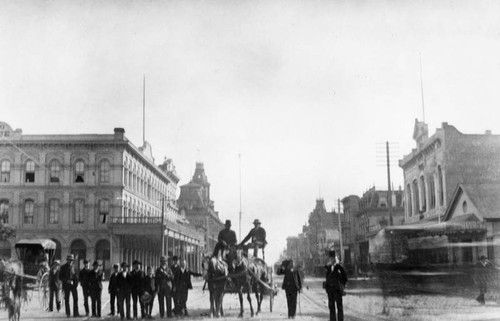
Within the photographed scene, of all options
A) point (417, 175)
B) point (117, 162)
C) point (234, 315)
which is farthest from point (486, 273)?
point (117, 162)

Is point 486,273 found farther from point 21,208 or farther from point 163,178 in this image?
point 163,178

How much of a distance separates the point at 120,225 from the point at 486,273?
1366 inches

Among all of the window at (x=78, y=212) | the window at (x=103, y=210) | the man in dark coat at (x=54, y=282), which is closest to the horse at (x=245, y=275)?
the man in dark coat at (x=54, y=282)

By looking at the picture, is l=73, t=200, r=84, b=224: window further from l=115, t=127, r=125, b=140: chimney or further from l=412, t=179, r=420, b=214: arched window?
l=412, t=179, r=420, b=214: arched window

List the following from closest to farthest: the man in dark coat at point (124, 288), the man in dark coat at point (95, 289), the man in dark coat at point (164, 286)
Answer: the man in dark coat at point (124, 288) < the man in dark coat at point (164, 286) < the man in dark coat at point (95, 289)

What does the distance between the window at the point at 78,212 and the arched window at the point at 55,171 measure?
107 inches

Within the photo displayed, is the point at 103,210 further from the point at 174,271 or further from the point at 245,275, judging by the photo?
the point at 245,275

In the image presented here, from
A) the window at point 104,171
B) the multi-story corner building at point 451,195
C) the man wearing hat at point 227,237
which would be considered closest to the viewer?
the man wearing hat at point 227,237

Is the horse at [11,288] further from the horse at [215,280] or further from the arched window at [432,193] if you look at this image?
the arched window at [432,193]

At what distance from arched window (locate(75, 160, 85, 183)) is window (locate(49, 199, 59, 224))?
2739mm

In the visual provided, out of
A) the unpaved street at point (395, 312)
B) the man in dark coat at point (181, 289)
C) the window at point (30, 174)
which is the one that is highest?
the window at point (30, 174)

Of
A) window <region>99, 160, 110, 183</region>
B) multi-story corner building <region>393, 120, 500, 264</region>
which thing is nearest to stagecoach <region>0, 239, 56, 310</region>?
multi-story corner building <region>393, 120, 500, 264</region>

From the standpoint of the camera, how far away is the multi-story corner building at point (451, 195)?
78.1 feet

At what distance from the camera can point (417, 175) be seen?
150 feet
